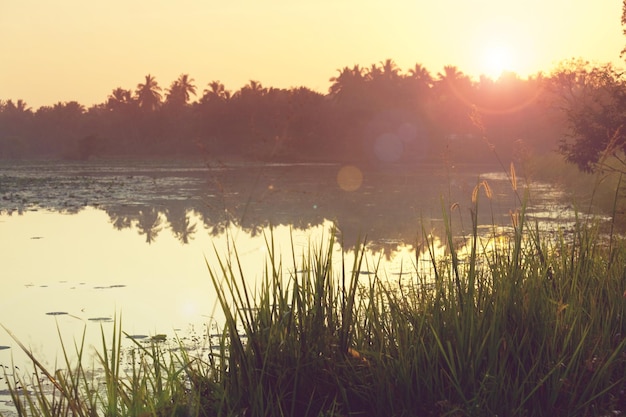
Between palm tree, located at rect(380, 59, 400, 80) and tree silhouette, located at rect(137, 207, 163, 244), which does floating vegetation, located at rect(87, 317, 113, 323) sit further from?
palm tree, located at rect(380, 59, 400, 80)

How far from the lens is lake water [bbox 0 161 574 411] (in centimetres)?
866

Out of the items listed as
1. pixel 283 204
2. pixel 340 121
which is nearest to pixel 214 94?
pixel 340 121

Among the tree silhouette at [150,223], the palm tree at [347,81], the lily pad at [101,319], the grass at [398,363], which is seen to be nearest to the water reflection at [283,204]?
the tree silhouette at [150,223]

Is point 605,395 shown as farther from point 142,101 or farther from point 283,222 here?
point 142,101

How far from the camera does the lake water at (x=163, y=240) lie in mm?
8664

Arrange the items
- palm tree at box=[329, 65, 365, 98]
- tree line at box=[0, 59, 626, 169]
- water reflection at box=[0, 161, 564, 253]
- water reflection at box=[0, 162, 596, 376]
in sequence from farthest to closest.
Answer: palm tree at box=[329, 65, 365, 98] → tree line at box=[0, 59, 626, 169] → water reflection at box=[0, 161, 564, 253] → water reflection at box=[0, 162, 596, 376]

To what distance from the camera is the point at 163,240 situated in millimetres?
16719

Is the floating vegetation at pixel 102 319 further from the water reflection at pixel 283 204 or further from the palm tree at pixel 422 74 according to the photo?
the palm tree at pixel 422 74

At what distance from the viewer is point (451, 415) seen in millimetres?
4168

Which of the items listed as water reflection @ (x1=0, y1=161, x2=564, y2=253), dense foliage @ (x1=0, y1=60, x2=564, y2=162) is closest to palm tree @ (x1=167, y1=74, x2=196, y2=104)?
dense foliage @ (x1=0, y1=60, x2=564, y2=162)

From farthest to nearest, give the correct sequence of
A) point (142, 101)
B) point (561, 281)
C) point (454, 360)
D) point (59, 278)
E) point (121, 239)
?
point (142, 101) → point (121, 239) → point (59, 278) → point (561, 281) → point (454, 360)


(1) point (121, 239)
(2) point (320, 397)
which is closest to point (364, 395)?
(2) point (320, 397)

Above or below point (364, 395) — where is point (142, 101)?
above

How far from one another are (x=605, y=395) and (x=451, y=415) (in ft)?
3.50
